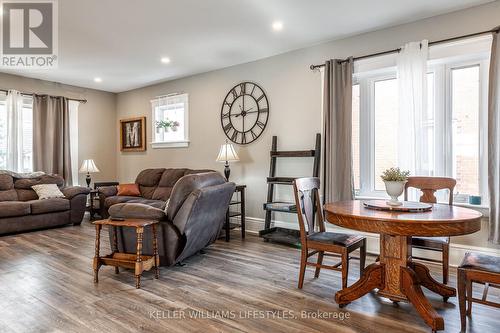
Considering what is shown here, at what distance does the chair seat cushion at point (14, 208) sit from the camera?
4648 mm

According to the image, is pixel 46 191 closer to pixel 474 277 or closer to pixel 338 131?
pixel 338 131

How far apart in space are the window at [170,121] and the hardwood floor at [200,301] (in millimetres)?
2920

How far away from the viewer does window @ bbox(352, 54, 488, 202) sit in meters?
3.28

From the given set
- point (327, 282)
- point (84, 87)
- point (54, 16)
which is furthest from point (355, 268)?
point (84, 87)

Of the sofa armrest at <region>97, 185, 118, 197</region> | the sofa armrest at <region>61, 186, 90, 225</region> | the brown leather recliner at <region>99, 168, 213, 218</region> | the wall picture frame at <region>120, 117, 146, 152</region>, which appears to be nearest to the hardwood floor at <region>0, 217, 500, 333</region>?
the brown leather recliner at <region>99, 168, 213, 218</region>

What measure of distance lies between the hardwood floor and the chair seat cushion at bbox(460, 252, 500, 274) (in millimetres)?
422

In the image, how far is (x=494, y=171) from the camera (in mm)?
3014

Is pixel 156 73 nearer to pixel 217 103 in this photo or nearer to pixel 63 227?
pixel 217 103

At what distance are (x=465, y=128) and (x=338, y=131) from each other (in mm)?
1301

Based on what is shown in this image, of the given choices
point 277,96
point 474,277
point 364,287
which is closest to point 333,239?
point 364,287

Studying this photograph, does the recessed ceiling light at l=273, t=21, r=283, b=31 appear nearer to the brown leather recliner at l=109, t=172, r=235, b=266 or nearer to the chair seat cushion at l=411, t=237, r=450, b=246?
the brown leather recliner at l=109, t=172, r=235, b=266

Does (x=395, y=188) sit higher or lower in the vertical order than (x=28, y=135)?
lower

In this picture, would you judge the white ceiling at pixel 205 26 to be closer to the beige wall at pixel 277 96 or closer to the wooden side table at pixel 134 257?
the beige wall at pixel 277 96

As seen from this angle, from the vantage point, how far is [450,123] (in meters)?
3.42
